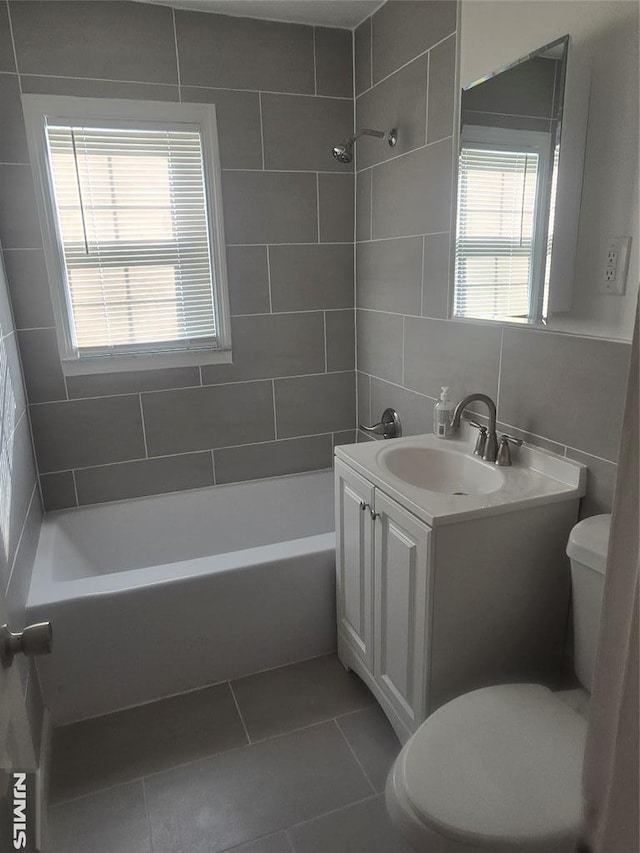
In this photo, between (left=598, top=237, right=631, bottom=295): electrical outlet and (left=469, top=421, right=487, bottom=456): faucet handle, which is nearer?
(left=598, top=237, right=631, bottom=295): electrical outlet

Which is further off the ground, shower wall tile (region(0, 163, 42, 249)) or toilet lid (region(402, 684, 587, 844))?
shower wall tile (region(0, 163, 42, 249))

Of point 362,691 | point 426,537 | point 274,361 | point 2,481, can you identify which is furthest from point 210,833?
point 274,361

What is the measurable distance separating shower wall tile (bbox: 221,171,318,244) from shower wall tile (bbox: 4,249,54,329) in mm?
799

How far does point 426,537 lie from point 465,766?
0.50 metres

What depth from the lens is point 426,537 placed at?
144 centimetres

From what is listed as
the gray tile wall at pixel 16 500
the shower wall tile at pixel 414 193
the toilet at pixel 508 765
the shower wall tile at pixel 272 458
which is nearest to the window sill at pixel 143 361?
the gray tile wall at pixel 16 500

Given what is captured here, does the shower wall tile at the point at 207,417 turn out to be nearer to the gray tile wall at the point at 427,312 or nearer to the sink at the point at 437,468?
the gray tile wall at the point at 427,312

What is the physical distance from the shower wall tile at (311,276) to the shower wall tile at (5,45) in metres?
1.19

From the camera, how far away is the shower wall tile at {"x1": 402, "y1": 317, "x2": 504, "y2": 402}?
6.15 feet

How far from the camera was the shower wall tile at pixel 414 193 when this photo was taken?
201 cm

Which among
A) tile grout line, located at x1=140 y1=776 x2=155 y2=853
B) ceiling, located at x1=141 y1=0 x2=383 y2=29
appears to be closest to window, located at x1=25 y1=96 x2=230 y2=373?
ceiling, located at x1=141 y1=0 x2=383 y2=29

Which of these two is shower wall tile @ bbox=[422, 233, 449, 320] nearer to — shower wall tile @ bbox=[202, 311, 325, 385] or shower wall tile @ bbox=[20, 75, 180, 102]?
shower wall tile @ bbox=[202, 311, 325, 385]

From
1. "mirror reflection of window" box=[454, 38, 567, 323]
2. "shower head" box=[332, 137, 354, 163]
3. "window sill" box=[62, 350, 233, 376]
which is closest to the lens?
"mirror reflection of window" box=[454, 38, 567, 323]

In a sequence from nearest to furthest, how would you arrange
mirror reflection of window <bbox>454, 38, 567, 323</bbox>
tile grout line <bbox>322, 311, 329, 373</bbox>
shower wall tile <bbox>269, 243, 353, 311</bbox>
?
mirror reflection of window <bbox>454, 38, 567, 323</bbox>, shower wall tile <bbox>269, 243, 353, 311</bbox>, tile grout line <bbox>322, 311, 329, 373</bbox>
